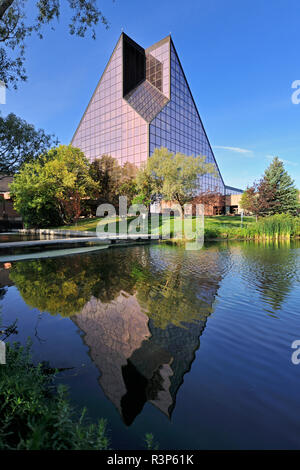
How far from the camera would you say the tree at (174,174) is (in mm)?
29547

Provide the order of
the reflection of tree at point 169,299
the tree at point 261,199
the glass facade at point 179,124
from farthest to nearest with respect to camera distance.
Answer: the glass facade at point 179,124, the tree at point 261,199, the reflection of tree at point 169,299

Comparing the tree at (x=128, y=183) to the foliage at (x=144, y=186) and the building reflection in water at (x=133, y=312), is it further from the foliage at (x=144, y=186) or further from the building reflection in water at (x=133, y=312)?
the building reflection in water at (x=133, y=312)

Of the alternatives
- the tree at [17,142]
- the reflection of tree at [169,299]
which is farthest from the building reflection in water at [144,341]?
the tree at [17,142]

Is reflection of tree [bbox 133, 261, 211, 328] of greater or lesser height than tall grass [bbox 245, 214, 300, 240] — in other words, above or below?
below

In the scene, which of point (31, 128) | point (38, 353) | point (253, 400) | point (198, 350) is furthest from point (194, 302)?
point (31, 128)

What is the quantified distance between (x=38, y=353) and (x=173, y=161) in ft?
96.8

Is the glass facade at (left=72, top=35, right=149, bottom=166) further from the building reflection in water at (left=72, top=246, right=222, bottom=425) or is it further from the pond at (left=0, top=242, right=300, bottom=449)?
the building reflection in water at (left=72, top=246, right=222, bottom=425)

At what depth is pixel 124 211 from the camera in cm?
3684

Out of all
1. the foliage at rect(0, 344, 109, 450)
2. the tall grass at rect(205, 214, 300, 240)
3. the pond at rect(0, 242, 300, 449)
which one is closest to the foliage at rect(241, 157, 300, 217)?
the tall grass at rect(205, 214, 300, 240)

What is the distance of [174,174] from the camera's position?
2977cm

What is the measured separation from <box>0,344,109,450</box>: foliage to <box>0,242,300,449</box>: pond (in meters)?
0.47

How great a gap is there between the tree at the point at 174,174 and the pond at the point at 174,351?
23.3m

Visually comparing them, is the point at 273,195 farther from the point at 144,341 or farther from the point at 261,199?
the point at 144,341

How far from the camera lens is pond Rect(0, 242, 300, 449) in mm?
2277
